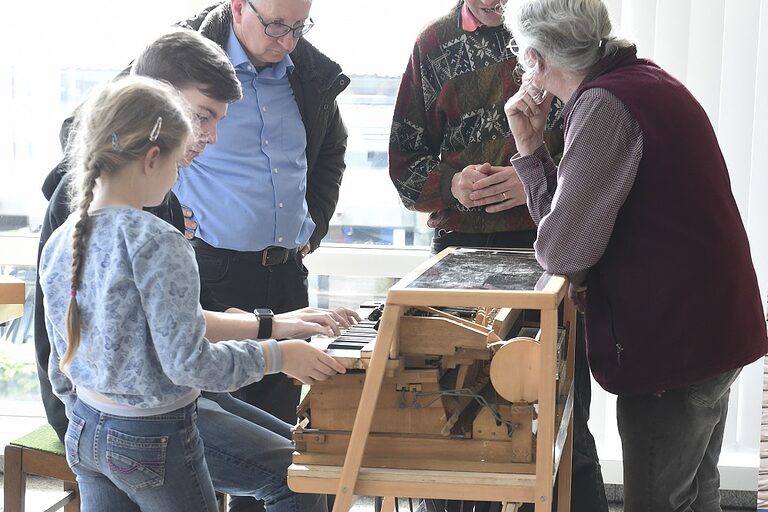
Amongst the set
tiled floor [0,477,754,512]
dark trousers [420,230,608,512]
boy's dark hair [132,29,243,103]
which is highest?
boy's dark hair [132,29,243,103]

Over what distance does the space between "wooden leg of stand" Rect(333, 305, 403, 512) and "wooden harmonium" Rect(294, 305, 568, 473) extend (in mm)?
76

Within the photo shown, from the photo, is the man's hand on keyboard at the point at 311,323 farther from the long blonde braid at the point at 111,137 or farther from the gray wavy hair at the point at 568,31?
the gray wavy hair at the point at 568,31

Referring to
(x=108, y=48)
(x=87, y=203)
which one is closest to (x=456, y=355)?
(x=87, y=203)

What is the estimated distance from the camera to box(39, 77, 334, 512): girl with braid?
155cm

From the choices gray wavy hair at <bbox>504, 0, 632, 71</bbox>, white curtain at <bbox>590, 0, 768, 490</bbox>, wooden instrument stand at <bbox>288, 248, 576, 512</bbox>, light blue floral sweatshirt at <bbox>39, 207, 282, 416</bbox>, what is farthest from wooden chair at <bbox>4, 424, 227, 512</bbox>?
white curtain at <bbox>590, 0, 768, 490</bbox>

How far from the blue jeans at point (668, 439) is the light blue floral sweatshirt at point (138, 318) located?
30.1 inches

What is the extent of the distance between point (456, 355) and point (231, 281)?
1.06 meters

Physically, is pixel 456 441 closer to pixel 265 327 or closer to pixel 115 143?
pixel 265 327

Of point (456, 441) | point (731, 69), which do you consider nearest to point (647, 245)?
point (456, 441)

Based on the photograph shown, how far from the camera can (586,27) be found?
1849mm

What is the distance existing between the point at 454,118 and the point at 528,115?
501 millimetres

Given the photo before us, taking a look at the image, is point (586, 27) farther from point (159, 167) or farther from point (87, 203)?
point (87, 203)

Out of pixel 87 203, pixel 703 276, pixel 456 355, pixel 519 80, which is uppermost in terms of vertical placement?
pixel 519 80

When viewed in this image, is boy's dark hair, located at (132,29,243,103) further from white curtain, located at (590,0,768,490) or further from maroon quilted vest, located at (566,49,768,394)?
white curtain, located at (590,0,768,490)
